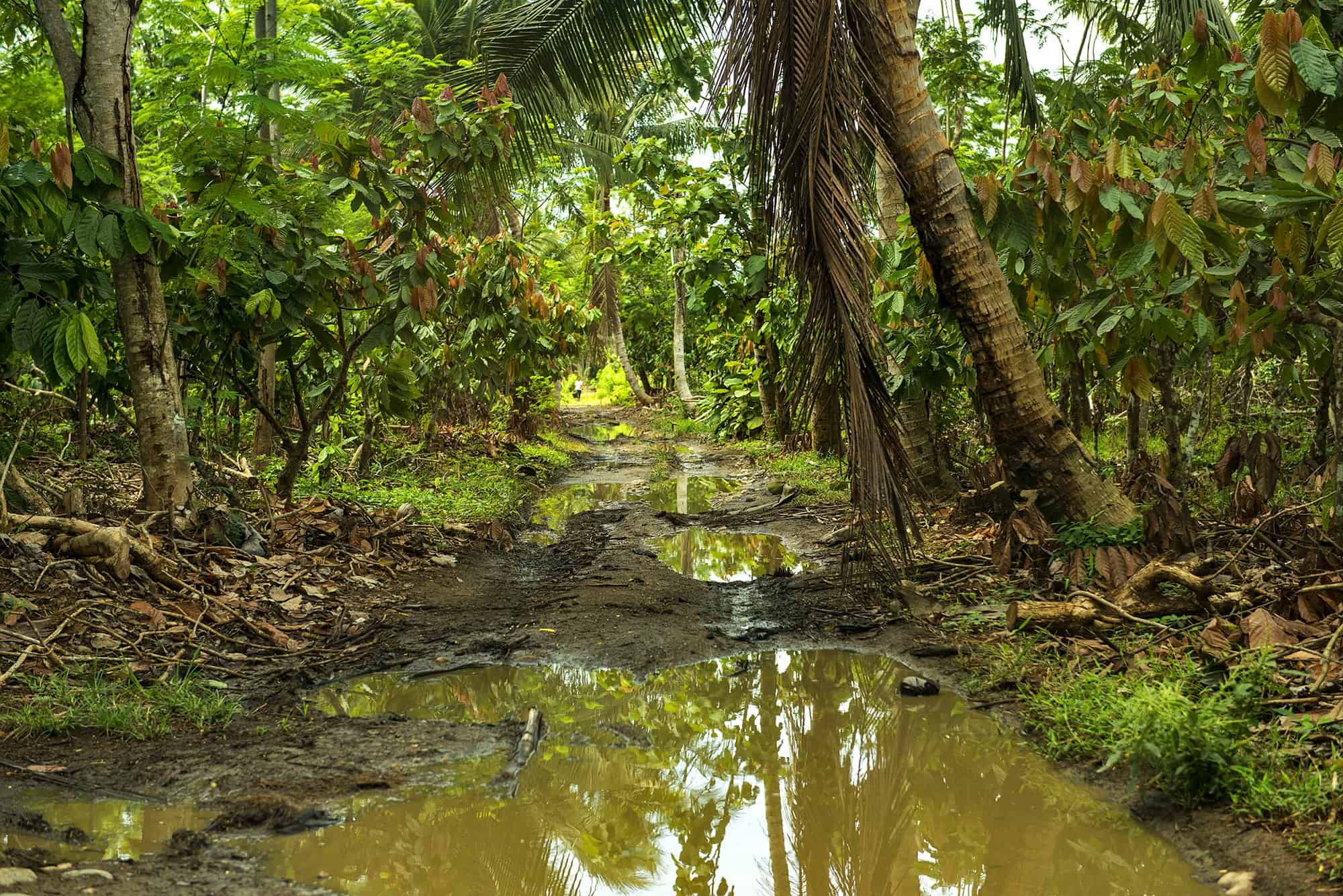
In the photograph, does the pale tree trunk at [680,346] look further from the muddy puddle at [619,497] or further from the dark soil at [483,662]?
the dark soil at [483,662]

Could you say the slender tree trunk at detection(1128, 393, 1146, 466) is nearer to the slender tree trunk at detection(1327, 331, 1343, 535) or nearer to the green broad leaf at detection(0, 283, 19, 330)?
the slender tree trunk at detection(1327, 331, 1343, 535)

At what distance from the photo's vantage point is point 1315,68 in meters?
3.17

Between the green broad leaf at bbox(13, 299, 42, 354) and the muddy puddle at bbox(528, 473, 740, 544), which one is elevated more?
the green broad leaf at bbox(13, 299, 42, 354)

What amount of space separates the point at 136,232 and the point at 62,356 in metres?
0.64

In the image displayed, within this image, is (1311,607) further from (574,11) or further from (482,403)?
(482,403)

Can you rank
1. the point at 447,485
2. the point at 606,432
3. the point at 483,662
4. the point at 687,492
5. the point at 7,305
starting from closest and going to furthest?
the point at 7,305 < the point at 483,662 < the point at 447,485 < the point at 687,492 < the point at 606,432

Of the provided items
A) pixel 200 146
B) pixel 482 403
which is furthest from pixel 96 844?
pixel 482 403

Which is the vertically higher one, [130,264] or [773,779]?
[130,264]

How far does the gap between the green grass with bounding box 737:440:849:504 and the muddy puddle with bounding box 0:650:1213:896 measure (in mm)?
3234

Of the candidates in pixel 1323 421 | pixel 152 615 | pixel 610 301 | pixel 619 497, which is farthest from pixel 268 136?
pixel 610 301

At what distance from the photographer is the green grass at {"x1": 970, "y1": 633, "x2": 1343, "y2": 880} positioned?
2.42m

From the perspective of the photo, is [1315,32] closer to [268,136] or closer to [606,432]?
[268,136]

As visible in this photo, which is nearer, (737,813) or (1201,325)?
(737,813)

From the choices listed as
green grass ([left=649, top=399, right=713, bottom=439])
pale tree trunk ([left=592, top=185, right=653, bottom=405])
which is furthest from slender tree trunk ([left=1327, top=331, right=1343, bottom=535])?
pale tree trunk ([left=592, top=185, right=653, bottom=405])
